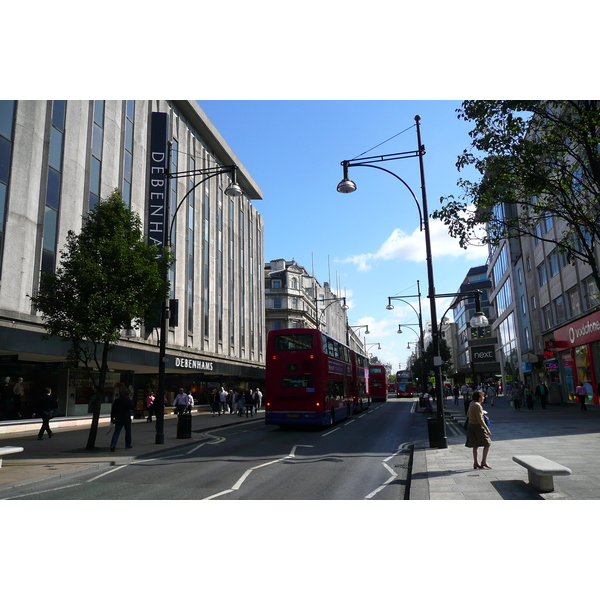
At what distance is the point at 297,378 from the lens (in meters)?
20.0

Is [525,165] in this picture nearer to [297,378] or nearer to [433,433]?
[433,433]

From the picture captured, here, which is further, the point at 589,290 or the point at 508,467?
the point at 589,290

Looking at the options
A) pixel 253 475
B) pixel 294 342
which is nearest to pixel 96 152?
pixel 294 342

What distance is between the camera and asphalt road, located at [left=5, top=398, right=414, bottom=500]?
8.94m

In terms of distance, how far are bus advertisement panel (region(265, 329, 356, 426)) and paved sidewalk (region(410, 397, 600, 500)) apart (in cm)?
432

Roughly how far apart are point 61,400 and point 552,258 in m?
32.9

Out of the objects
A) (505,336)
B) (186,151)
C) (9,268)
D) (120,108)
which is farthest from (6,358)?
(505,336)

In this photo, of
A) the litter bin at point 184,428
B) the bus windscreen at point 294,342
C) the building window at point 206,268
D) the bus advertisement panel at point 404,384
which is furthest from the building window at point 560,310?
the bus advertisement panel at point 404,384

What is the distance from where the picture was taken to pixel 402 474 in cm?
1106

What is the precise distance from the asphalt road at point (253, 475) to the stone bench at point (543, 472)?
2228 millimetres

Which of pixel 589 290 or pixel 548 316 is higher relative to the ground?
pixel 589 290

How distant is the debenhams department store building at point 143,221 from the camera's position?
19594mm

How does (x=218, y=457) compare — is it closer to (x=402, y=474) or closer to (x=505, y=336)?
(x=402, y=474)

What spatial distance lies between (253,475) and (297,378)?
364 inches
